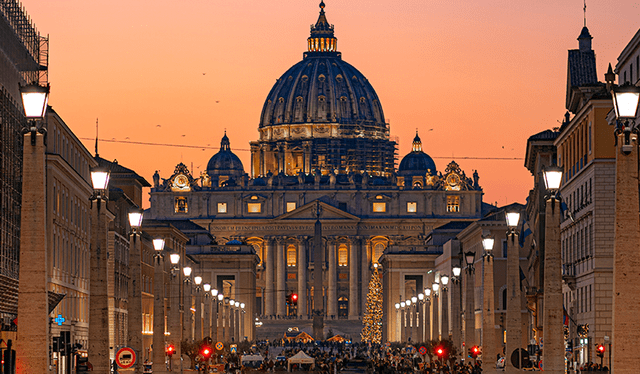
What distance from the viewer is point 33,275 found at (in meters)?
19.5

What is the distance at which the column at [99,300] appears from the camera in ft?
89.5

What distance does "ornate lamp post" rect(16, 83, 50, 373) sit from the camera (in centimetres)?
1903

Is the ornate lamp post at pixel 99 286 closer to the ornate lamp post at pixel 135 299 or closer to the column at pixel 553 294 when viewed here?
the ornate lamp post at pixel 135 299

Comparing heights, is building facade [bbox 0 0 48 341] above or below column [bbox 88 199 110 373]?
above

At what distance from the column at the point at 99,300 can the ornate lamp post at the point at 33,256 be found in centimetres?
775

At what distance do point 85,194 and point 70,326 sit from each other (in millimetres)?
10670

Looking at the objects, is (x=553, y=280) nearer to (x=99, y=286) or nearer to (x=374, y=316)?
(x=99, y=286)

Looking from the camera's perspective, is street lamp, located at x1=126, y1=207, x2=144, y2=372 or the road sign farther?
street lamp, located at x1=126, y1=207, x2=144, y2=372

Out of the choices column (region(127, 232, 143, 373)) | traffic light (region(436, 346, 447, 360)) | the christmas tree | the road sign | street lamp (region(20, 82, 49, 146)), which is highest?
street lamp (region(20, 82, 49, 146))

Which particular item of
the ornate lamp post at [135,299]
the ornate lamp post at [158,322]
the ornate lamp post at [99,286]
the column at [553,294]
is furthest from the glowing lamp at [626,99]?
the ornate lamp post at [158,322]

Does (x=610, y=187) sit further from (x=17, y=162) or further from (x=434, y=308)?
(x=434, y=308)

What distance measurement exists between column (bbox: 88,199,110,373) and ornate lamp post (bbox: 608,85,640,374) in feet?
38.7

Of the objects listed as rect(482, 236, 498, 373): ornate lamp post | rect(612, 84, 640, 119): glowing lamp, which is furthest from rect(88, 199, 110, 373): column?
rect(482, 236, 498, 373): ornate lamp post

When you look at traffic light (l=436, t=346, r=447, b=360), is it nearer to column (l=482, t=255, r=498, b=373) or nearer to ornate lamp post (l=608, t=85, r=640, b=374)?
column (l=482, t=255, r=498, b=373)
